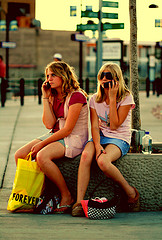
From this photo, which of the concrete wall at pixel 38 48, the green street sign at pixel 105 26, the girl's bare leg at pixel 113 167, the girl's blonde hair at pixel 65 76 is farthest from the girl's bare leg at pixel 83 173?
the concrete wall at pixel 38 48

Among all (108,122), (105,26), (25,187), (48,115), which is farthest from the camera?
(105,26)

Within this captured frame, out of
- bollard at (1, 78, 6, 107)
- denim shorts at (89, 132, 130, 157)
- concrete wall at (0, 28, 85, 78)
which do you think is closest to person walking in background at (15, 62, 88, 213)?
denim shorts at (89, 132, 130, 157)

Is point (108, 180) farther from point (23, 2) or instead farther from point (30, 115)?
point (23, 2)

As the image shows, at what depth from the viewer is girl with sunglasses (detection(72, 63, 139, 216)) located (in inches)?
192

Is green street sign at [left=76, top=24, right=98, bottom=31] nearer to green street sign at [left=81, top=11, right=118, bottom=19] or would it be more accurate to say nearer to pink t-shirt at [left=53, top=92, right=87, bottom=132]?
green street sign at [left=81, top=11, right=118, bottom=19]

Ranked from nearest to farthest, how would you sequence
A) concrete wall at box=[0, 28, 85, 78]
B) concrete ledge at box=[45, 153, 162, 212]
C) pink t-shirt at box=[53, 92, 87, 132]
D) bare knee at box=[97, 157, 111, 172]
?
1. bare knee at box=[97, 157, 111, 172]
2. concrete ledge at box=[45, 153, 162, 212]
3. pink t-shirt at box=[53, 92, 87, 132]
4. concrete wall at box=[0, 28, 85, 78]

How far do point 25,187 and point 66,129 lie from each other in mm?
695

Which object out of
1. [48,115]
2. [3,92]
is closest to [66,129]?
[48,115]

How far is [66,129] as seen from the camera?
5.14 metres

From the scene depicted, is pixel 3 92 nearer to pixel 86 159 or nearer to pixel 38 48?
pixel 86 159

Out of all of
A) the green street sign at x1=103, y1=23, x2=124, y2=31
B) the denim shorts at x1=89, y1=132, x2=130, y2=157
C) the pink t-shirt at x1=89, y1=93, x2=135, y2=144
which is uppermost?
the green street sign at x1=103, y1=23, x2=124, y2=31

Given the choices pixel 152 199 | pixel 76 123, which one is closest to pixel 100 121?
pixel 76 123

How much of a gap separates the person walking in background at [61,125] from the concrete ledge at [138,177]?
0.16 metres

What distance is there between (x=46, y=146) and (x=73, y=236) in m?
1.20
